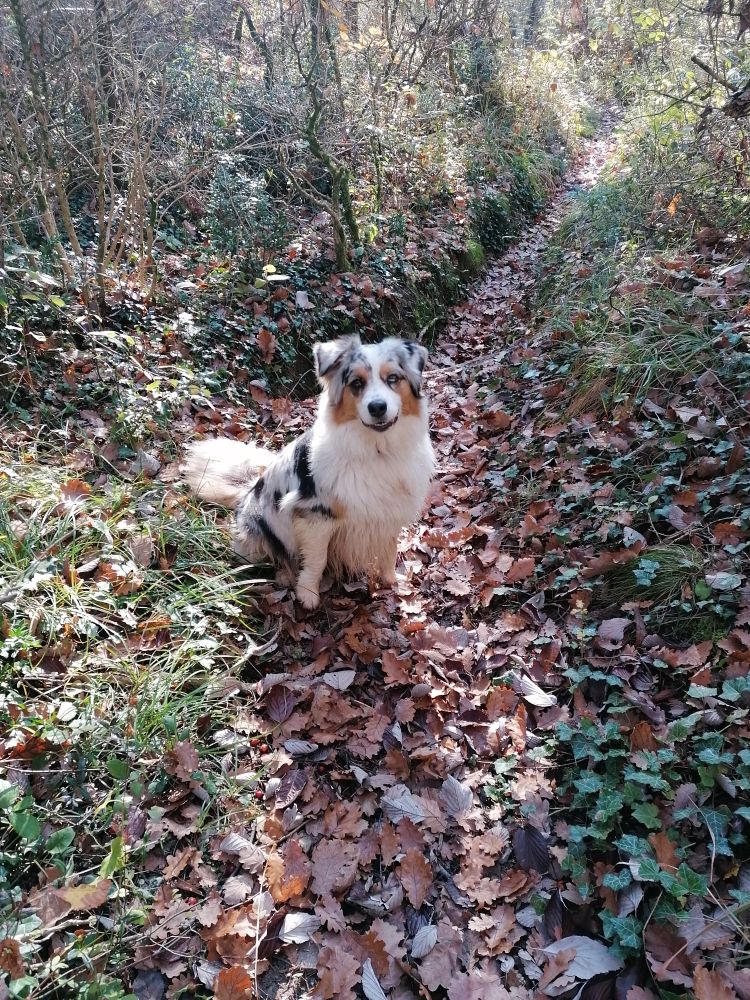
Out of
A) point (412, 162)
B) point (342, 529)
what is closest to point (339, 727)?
point (342, 529)

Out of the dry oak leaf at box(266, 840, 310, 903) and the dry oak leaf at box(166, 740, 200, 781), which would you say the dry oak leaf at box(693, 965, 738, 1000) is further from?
the dry oak leaf at box(166, 740, 200, 781)

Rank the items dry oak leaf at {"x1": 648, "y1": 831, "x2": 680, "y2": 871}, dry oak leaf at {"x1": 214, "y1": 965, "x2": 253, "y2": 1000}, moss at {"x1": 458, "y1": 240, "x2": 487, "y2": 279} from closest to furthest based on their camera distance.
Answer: dry oak leaf at {"x1": 214, "y1": 965, "x2": 253, "y2": 1000}
dry oak leaf at {"x1": 648, "y1": 831, "x2": 680, "y2": 871}
moss at {"x1": 458, "y1": 240, "x2": 487, "y2": 279}

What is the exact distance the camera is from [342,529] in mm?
3943

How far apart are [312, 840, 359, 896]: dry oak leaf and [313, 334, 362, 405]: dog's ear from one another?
239cm

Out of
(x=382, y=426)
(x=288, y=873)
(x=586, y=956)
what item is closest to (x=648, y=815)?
(x=586, y=956)

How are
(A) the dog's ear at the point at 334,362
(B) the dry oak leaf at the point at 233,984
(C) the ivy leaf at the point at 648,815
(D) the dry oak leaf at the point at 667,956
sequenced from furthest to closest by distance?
(A) the dog's ear at the point at 334,362 → (C) the ivy leaf at the point at 648,815 → (B) the dry oak leaf at the point at 233,984 → (D) the dry oak leaf at the point at 667,956

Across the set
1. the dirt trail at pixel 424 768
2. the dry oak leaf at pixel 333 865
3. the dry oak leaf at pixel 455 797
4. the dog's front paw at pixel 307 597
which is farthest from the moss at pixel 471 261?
the dry oak leaf at pixel 333 865

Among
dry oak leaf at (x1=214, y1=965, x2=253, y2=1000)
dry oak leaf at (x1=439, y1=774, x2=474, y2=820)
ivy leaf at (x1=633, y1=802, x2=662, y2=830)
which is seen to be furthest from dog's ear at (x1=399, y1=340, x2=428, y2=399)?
dry oak leaf at (x1=214, y1=965, x2=253, y2=1000)

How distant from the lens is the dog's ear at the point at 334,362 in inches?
146

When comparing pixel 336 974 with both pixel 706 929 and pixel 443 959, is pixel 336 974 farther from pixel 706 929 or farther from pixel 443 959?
pixel 706 929

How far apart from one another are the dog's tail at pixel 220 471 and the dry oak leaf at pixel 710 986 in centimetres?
366

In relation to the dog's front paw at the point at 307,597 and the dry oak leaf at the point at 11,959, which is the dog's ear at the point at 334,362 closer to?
the dog's front paw at the point at 307,597

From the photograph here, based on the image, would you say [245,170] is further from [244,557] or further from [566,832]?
[566,832]

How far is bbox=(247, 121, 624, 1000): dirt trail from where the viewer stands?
2.38 m
